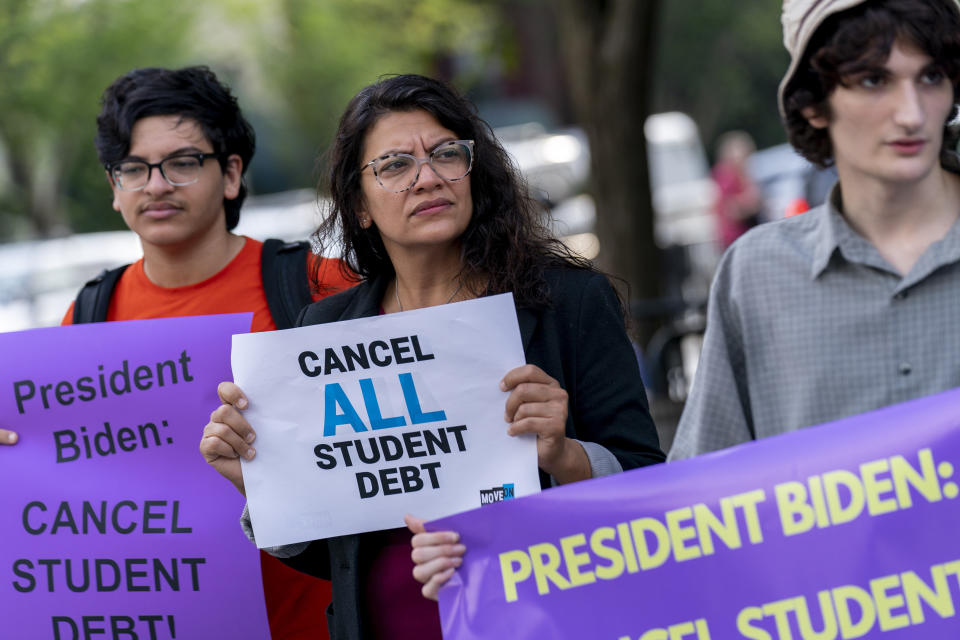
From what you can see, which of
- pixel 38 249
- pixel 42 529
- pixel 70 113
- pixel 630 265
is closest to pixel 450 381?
pixel 42 529

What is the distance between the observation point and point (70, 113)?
2547 cm

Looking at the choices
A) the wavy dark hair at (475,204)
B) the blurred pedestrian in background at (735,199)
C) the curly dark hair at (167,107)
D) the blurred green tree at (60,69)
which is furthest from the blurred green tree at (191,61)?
the wavy dark hair at (475,204)

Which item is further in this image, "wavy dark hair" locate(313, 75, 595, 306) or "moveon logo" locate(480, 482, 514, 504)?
"wavy dark hair" locate(313, 75, 595, 306)

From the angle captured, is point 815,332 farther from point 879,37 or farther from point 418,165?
point 418,165

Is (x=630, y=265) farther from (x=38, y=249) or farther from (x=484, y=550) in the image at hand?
(x=38, y=249)

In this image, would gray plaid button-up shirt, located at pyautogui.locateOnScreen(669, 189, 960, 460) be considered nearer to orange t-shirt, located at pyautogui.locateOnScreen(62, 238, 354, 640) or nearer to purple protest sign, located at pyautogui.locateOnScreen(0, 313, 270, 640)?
orange t-shirt, located at pyautogui.locateOnScreen(62, 238, 354, 640)

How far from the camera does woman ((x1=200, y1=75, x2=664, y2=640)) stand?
2855mm

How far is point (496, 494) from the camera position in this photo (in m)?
2.79

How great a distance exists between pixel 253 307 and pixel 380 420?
1.00 meters

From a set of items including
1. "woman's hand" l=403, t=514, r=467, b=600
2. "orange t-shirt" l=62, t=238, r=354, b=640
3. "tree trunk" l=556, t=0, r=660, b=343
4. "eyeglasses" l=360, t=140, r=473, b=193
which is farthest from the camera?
Answer: "tree trunk" l=556, t=0, r=660, b=343

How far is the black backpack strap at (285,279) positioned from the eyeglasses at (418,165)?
801 mm

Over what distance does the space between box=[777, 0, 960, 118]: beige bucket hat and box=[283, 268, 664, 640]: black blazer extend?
63cm

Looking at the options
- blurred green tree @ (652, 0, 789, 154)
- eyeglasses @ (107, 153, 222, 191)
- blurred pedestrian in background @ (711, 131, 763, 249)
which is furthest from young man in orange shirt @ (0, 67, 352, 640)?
blurred green tree @ (652, 0, 789, 154)

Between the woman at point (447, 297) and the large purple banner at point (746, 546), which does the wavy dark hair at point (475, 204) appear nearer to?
the woman at point (447, 297)
